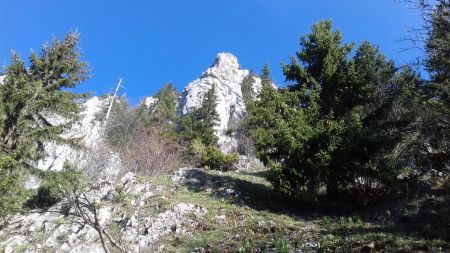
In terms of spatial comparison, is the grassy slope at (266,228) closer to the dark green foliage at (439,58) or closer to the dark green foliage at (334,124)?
the dark green foliage at (334,124)

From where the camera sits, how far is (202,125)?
1609 inches

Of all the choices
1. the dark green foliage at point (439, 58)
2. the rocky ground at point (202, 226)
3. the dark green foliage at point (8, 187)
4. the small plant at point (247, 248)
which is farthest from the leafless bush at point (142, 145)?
the dark green foliage at point (439, 58)

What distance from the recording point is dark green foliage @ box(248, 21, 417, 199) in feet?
49.6

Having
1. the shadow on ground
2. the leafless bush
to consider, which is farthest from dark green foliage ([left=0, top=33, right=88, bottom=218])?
the leafless bush

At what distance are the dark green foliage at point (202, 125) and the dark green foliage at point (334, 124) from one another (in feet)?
66.9

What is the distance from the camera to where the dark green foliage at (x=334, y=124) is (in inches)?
595

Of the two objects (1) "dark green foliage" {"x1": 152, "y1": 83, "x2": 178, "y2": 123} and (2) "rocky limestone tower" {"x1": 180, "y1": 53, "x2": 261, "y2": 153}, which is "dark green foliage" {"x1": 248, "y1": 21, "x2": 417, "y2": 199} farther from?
(2) "rocky limestone tower" {"x1": 180, "y1": 53, "x2": 261, "y2": 153}

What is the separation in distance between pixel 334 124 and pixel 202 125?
2626cm

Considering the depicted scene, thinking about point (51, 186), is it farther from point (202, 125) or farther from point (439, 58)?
point (202, 125)

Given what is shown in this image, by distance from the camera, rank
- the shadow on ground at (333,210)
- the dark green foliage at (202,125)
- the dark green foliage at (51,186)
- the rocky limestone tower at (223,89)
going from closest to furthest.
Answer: the shadow on ground at (333,210), the dark green foliage at (51,186), the dark green foliage at (202,125), the rocky limestone tower at (223,89)

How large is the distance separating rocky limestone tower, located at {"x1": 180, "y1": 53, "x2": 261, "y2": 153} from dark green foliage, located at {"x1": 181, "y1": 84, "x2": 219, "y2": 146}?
1043 cm

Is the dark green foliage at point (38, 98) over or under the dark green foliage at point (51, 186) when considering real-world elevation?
over

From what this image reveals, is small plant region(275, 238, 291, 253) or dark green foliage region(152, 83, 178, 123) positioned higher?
dark green foliage region(152, 83, 178, 123)

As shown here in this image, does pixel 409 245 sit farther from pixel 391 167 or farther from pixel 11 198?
pixel 11 198
